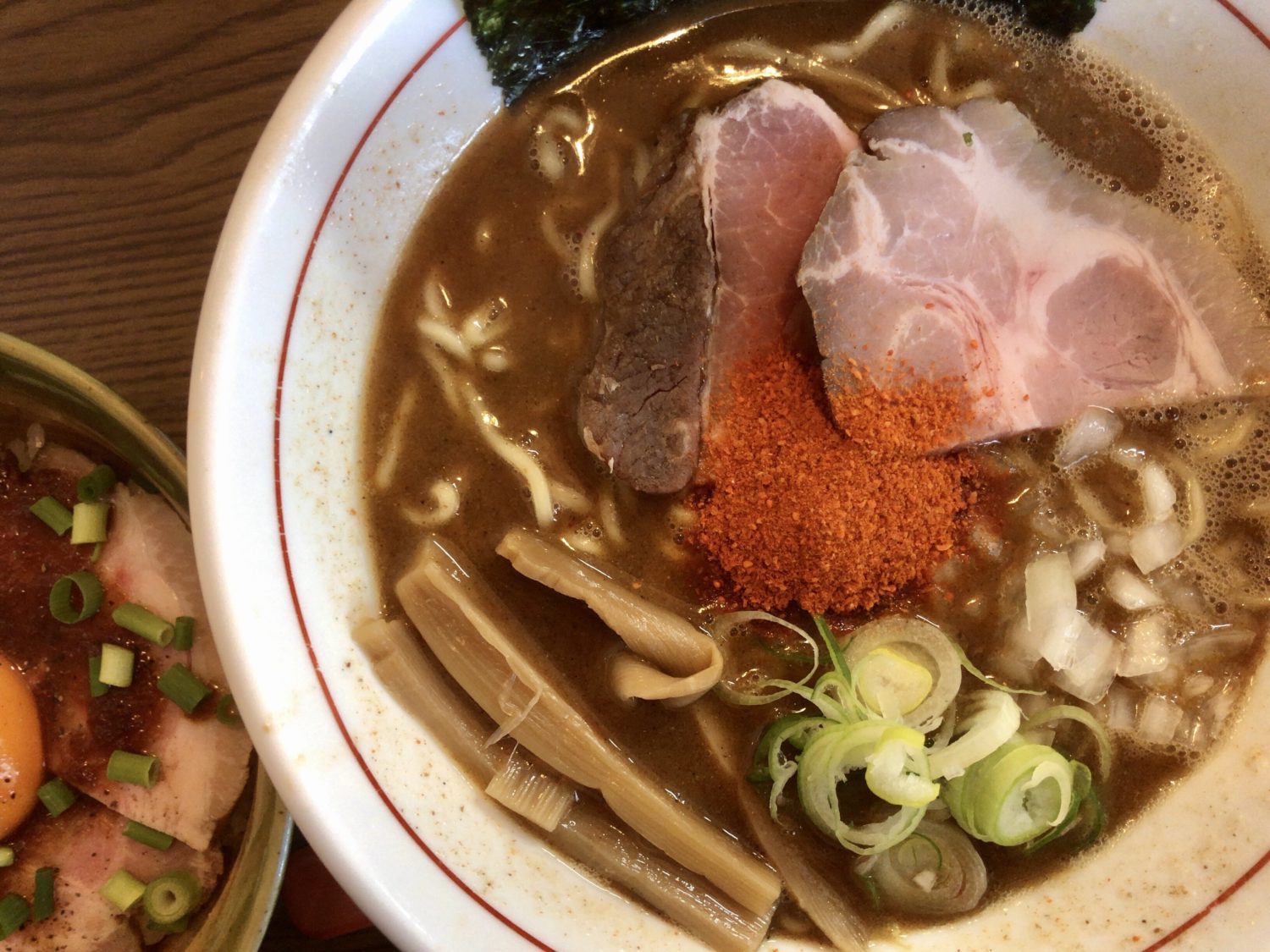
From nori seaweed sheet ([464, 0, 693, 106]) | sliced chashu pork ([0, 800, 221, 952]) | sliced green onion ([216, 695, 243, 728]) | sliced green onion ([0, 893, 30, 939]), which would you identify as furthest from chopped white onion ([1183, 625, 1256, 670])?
sliced green onion ([0, 893, 30, 939])

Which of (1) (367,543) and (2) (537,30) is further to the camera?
(1) (367,543)

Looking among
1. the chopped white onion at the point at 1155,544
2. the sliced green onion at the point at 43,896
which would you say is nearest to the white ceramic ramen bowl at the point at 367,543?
the chopped white onion at the point at 1155,544

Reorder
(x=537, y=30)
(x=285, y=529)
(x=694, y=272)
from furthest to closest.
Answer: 1. (x=694, y=272)
2. (x=537, y=30)
3. (x=285, y=529)

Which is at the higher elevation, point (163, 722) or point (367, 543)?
point (367, 543)

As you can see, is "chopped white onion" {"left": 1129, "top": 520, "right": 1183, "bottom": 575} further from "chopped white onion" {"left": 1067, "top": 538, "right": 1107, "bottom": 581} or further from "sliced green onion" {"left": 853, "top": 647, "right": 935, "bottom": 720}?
"sliced green onion" {"left": 853, "top": 647, "right": 935, "bottom": 720}

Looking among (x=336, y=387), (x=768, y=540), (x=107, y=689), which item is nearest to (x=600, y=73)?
(x=336, y=387)

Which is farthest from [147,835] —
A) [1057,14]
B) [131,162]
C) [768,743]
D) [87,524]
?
[1057,14]

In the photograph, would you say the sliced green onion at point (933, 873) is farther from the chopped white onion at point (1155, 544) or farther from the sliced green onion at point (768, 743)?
the chopped white onion at point (1155, 544)

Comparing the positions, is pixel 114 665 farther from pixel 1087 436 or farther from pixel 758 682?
pixel 1087 436

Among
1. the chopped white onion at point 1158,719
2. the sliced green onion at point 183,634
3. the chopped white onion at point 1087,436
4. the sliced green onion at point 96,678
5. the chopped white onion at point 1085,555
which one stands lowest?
the sliced green onion at point 96,678
